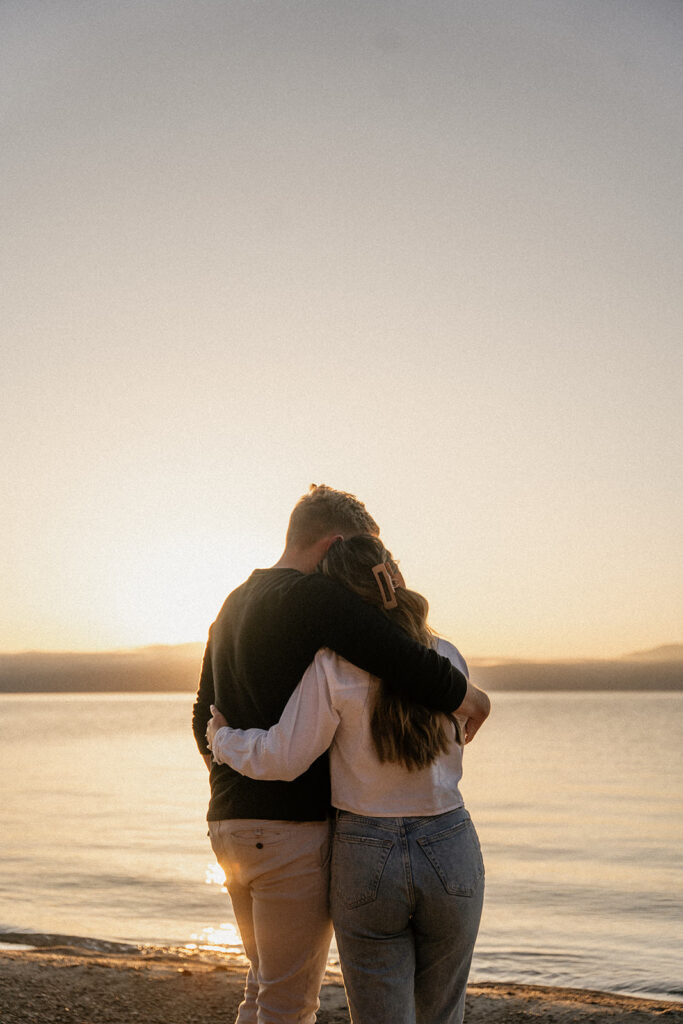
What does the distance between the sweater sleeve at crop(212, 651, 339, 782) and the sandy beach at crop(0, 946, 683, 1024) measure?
10.2 feet

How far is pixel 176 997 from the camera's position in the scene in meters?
5.41

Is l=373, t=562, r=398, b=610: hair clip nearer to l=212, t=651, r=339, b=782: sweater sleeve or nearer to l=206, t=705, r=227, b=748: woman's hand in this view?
l=212, t=651, r=339, b=782: sweater sleeve

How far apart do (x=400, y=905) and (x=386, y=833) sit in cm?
17

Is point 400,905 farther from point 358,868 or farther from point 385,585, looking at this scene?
point 385,585

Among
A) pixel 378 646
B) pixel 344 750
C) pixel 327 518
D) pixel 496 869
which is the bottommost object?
pixel 496 869

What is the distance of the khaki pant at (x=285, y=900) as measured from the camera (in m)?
2.55

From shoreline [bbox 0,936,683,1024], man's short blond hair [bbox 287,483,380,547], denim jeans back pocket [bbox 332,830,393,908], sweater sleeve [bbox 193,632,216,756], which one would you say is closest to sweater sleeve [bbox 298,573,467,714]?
man's short blond hair [bbox 287,483,380,547]

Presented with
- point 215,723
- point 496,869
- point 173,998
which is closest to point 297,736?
point 215,723

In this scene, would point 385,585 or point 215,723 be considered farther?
point 215,723

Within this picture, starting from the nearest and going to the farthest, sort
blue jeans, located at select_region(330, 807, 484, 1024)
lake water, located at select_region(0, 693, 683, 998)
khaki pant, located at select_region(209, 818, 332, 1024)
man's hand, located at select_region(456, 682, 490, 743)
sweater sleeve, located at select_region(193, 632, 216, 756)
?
blue jeans, located at select_region(330, 807, 484, 1024)
khaki pant, located at select_region(209, 818, 332, 1024)
man's hand, located at select_region(456, 682, 490, 743)
sweater sleeve, located at select_region(193, 632, 216, 756)
lake water, located at select_region(0, 693, 683, 998)

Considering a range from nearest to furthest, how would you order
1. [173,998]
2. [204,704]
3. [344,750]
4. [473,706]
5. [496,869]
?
[344,750] < [473,706] < [204,704] < [173,998] < [496,869]

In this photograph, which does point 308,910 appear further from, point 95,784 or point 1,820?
point 95,784

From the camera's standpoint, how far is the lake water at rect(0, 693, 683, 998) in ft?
26.7

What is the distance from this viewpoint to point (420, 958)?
8.30 feet
